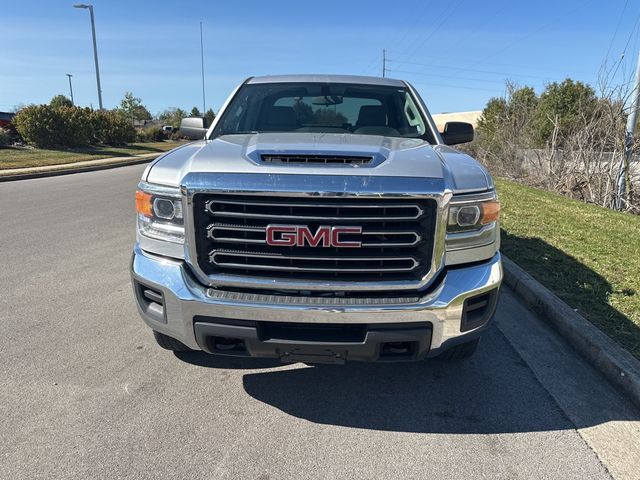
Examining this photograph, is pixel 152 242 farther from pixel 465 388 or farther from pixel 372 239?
pixel 465 388

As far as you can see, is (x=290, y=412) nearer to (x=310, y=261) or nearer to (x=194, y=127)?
(x=310, y=261)

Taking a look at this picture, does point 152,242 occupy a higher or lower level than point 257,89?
lower

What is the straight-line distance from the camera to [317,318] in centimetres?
245

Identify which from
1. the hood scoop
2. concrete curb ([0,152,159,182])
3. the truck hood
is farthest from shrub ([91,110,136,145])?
the hood scoop

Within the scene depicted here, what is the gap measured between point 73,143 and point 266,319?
1015 inches

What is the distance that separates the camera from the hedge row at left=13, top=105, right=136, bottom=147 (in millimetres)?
22734

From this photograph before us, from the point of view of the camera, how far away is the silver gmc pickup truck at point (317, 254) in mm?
2438

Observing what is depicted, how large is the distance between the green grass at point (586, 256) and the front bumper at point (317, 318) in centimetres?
174

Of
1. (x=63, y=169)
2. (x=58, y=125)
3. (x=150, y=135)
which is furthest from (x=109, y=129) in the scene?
(x=63, y=169)

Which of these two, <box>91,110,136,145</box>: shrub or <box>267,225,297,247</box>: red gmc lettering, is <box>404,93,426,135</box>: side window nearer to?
<box>267,225,297,247</box>: red gmc lettering

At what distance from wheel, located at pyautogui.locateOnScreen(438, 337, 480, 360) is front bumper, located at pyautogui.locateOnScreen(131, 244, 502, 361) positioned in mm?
464

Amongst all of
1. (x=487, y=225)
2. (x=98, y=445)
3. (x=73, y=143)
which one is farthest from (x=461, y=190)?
(x=73, y=143)

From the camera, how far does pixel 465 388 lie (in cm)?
310

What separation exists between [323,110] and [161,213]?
204 centimetres
